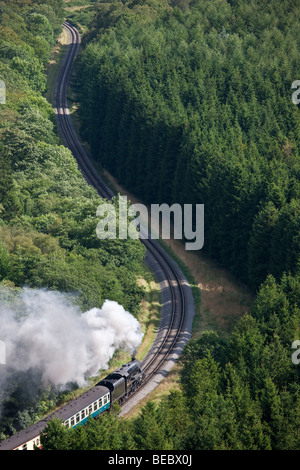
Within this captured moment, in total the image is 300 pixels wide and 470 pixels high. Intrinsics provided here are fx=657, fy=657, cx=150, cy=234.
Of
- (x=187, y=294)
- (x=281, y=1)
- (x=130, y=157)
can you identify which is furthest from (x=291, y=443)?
(x=281, y=1)

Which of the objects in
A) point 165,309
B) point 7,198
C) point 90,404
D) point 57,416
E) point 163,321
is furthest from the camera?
point 7,198

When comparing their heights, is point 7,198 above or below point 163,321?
above

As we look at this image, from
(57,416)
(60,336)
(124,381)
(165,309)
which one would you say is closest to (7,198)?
(165,309)

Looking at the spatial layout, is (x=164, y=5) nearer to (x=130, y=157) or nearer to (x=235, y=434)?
(x=130, y=157)

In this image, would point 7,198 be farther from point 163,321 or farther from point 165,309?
point 163,321

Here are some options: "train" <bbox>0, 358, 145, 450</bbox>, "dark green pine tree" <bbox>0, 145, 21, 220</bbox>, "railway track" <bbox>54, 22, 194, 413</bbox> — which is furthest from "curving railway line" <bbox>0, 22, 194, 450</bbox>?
"dark green pine tree" <bbox>0, 145, 21, 220</bbox>

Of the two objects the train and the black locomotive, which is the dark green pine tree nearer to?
the train
